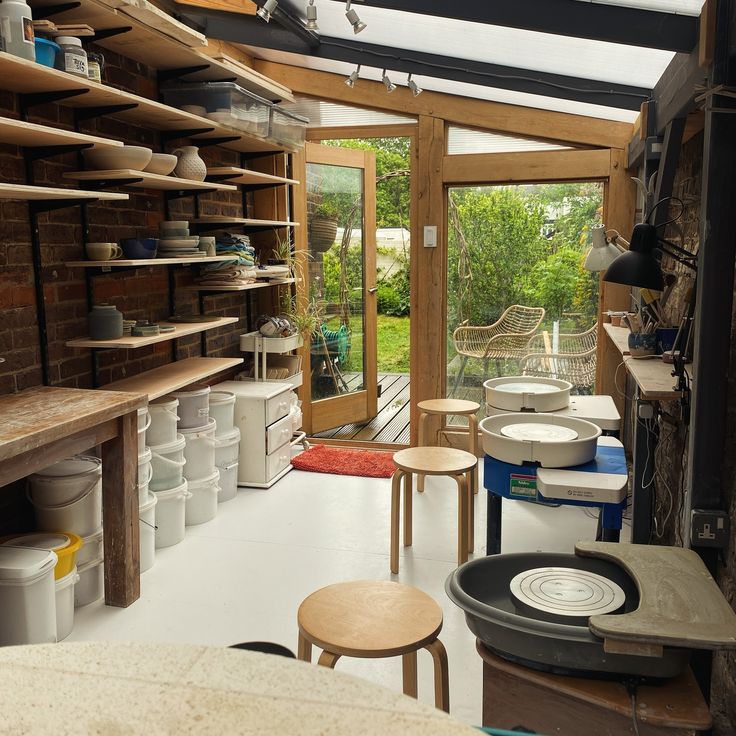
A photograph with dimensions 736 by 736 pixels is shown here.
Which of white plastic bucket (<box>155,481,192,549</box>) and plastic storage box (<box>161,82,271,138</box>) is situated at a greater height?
plastic storage box (<box>161,82,271,138</box>)

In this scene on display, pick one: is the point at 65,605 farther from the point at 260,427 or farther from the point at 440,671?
the point at 260,427

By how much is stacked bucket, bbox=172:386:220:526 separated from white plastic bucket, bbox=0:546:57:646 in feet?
4.22

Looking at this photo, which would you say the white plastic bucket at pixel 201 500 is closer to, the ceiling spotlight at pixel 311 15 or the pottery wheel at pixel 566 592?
the ceiling spotlight at pixel 311 15

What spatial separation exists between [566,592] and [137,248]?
8.57 ft

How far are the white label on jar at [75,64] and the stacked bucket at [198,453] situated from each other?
163 centimetres

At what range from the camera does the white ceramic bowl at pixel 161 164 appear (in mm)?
3584

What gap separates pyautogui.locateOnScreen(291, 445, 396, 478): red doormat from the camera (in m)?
5.02

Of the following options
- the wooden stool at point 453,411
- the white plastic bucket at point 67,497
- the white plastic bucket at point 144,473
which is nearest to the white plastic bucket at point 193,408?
the white plastic bucket at point 144,473

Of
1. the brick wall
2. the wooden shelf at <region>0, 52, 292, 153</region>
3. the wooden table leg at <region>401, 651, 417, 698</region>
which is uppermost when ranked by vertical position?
the wooden shelf at <region>0, 52, 292, 153</region>

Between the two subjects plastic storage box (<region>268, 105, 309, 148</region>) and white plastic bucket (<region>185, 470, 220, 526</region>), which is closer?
white plastic bucket (<region>185, 470, 220, 526</region>)

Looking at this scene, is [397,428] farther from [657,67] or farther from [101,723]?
[101,723]

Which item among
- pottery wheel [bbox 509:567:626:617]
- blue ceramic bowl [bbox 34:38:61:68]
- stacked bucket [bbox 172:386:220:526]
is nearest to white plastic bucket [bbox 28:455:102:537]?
stacked bucket [bbox 172:386:220:526]

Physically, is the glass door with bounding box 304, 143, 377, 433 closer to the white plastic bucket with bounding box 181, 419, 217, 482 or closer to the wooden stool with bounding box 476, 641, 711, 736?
the white plastic bucket with bounding box 181, 419, 217, 482

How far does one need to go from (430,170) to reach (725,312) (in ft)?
11.1
